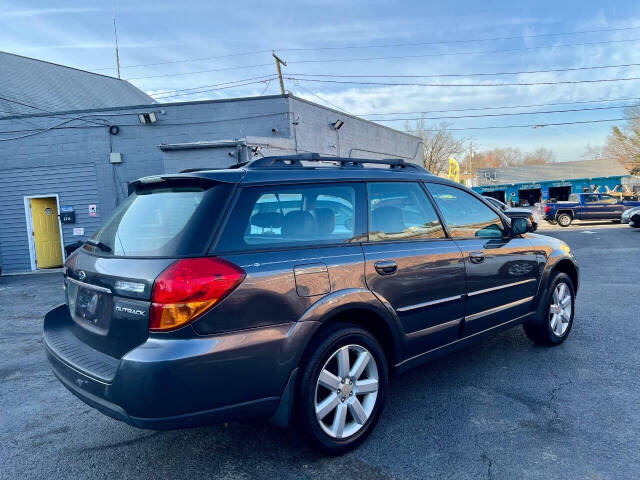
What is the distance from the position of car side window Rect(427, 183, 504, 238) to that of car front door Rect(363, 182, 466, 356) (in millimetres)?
143

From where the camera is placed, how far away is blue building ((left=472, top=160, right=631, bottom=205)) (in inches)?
1948

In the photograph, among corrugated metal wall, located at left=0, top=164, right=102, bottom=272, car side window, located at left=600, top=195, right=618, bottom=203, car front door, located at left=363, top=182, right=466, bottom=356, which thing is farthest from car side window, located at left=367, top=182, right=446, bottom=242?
car side window, located at left=600, top=195, right=618, bottom=203

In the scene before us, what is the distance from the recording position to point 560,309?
455cm

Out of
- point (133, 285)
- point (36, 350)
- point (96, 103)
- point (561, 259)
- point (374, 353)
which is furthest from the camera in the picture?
point (96, 103)

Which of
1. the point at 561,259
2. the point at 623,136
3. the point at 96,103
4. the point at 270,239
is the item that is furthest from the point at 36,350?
the point at 623,136

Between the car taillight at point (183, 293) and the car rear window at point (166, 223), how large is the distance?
0.34ft

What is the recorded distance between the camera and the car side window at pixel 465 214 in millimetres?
3629

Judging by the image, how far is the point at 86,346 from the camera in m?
2.63

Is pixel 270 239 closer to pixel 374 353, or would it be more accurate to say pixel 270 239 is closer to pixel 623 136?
pixel 374 353

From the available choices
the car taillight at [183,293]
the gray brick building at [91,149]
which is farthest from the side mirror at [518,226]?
the gray brick building at [91,149]

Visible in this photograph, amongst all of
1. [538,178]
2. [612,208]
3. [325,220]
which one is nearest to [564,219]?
[612,208]

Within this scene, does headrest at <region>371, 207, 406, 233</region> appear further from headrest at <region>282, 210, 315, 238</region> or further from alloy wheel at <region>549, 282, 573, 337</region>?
alloy wheel at <region>549, 282, 573, 337</region>

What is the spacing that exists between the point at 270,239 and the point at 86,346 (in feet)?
4.15

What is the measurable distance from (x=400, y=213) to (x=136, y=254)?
6.03 ft
